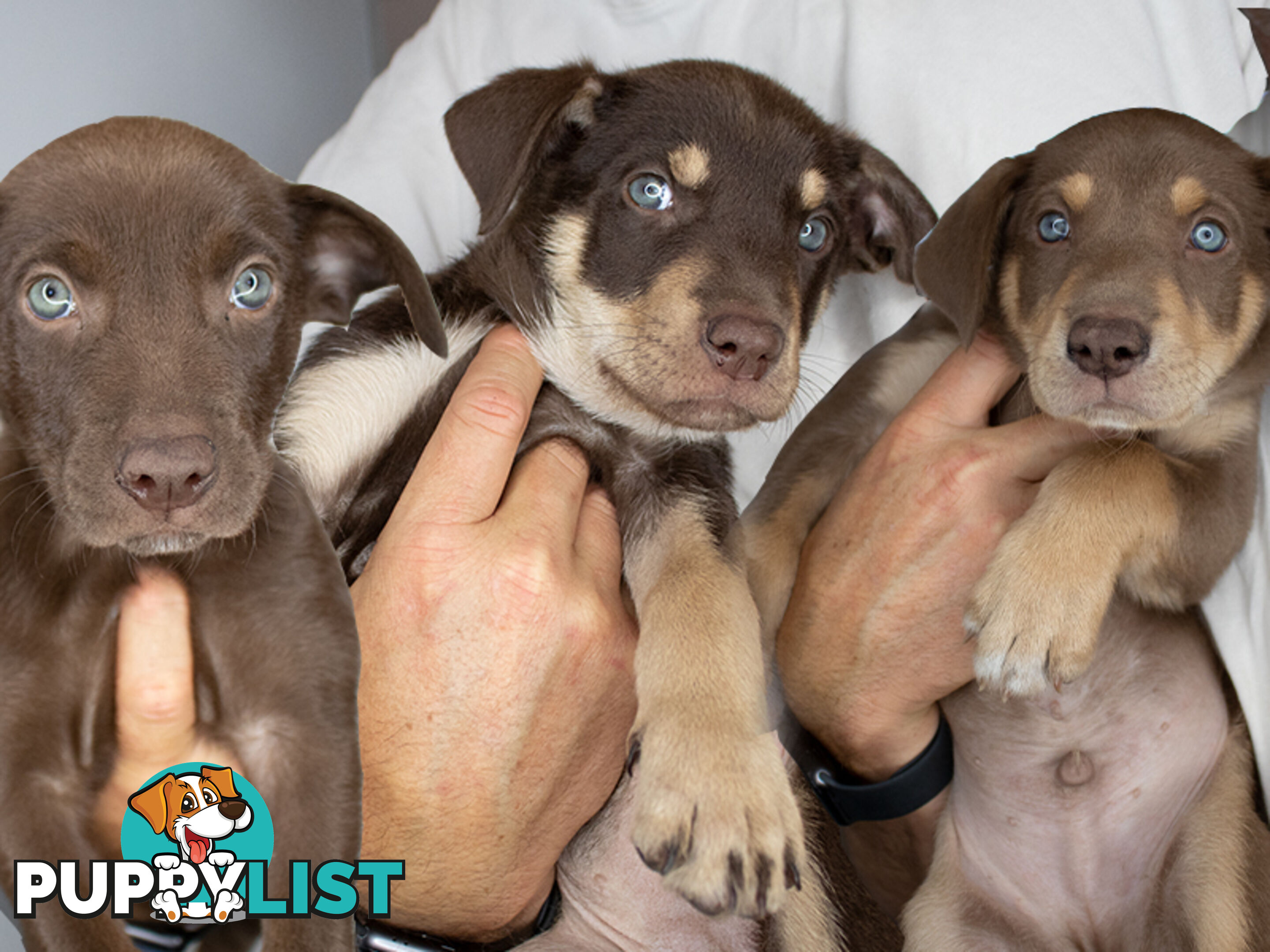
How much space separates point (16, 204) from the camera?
808mm

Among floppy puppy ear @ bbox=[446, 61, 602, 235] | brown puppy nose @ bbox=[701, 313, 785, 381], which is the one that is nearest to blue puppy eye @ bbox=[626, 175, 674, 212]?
floppy puppy ear @ bbox=[446, 61, 602, 235]

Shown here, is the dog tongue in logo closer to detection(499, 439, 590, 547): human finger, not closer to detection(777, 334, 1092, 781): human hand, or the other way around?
detection(499, 439, 590, 547): human finger

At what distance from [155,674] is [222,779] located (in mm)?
95

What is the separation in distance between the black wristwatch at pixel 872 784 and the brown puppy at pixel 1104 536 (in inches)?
1.3

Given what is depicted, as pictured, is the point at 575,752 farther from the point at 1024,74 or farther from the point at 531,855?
the point at 1024,74

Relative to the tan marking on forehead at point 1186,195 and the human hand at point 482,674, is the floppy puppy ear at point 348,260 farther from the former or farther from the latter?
the tan marking on forehead at point 1186,195

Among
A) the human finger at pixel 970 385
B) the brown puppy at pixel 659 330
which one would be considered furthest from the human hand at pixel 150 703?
the human finger at pixel 970 385

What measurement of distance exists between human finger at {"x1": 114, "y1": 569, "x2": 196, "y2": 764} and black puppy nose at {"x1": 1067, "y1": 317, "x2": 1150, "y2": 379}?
0.97 meters

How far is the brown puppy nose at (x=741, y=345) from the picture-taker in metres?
1.27

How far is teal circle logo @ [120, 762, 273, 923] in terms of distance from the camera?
756mm

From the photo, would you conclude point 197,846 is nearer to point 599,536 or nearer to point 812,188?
point 599,536

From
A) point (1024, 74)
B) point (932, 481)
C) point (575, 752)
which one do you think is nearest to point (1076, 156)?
point (1024, 74)

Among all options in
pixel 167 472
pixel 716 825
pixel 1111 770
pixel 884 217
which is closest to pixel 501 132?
pixel 884 217

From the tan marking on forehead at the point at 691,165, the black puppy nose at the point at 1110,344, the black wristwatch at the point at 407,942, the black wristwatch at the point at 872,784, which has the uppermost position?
the tan marking on forehead at the point at 691,165
